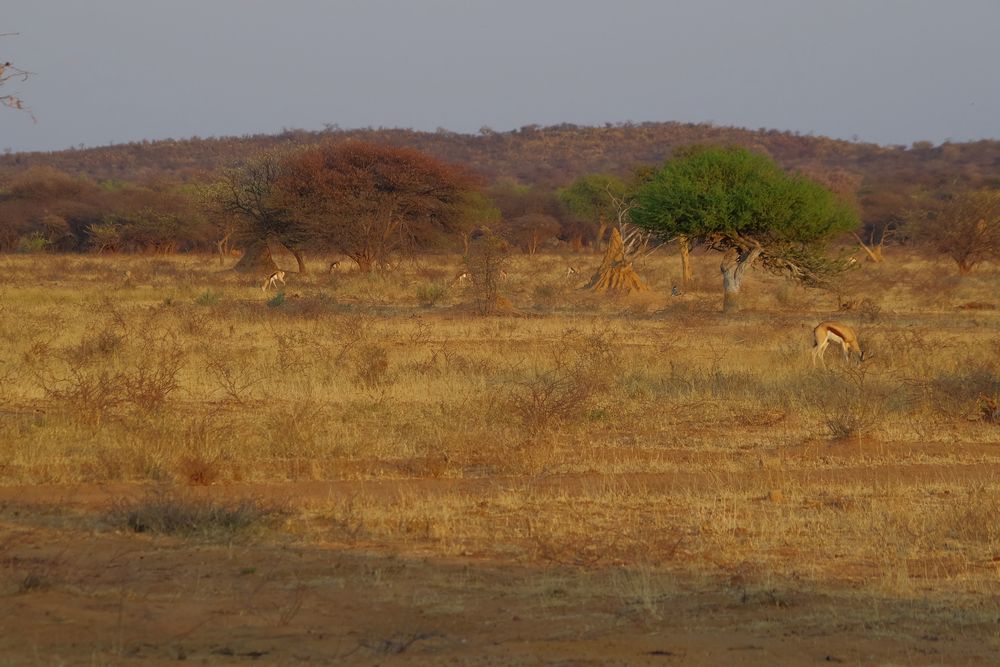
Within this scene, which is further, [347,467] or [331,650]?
[347,467]

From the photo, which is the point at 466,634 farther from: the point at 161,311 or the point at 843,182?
the point at 843,182

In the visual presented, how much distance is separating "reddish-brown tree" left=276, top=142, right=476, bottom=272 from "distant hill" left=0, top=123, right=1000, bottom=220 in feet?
213

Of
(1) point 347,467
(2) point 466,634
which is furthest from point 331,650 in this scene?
(1) point 347,467

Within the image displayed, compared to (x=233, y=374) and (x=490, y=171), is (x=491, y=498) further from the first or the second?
(x=490, y=171)

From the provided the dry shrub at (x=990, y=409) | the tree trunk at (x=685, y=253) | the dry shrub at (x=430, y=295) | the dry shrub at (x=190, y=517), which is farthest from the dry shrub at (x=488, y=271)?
the dry shrub at (x=190, y=517)

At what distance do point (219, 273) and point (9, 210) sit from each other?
85.0 feet

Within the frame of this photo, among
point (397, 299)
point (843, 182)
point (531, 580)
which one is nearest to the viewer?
point (531, 580)

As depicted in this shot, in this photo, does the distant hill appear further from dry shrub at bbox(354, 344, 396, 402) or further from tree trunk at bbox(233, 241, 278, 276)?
dry shrub at bbox(354, 344, 396, 402)

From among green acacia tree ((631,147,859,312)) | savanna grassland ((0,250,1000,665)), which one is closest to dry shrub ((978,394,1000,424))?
savanna grassland ((0,250,1000,665))

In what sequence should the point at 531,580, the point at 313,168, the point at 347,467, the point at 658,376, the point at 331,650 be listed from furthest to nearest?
1. the point at 313,168
2. the point at 658,376
3. the point at 347,467
4. the point at 531,580
5. the point at 331,650

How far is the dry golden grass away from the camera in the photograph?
7.31 metres

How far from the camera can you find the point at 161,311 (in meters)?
21.3

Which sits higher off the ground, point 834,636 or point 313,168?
point 313,168

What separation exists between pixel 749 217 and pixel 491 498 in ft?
56.2
